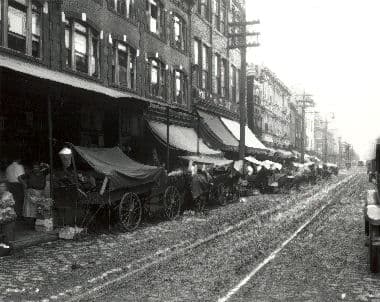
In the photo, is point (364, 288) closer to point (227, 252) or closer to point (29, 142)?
point (227, 252)

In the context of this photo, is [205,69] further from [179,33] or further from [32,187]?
[32,187]

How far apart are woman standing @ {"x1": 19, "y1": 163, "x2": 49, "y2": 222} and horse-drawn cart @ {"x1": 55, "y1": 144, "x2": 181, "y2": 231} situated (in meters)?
0.68

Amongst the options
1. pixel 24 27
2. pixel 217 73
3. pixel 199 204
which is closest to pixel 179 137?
pixel 199 204

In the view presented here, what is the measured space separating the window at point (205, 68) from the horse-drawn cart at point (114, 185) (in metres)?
16.7

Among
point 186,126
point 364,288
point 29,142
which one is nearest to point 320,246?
point 364,288

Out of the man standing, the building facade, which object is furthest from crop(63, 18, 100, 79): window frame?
the building facade

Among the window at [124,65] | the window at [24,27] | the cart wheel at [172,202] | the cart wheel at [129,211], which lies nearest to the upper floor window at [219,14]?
the window at [124,65]

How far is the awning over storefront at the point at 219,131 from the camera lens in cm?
2992

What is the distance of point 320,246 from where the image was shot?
11.4 meters

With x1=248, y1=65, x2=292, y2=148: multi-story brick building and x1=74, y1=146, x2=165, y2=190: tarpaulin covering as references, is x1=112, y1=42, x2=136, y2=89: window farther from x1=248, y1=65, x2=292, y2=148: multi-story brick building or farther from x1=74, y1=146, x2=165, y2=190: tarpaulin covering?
x1=248, y1=65, x2=292, y2=148: multi-story brick building

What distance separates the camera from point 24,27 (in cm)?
1636

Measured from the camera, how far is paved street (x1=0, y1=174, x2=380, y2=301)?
24.1ft

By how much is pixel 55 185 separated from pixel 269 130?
136 ft

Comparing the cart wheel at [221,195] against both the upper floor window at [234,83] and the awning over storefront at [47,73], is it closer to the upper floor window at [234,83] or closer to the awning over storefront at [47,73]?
the awning over storefront at [47,73]
